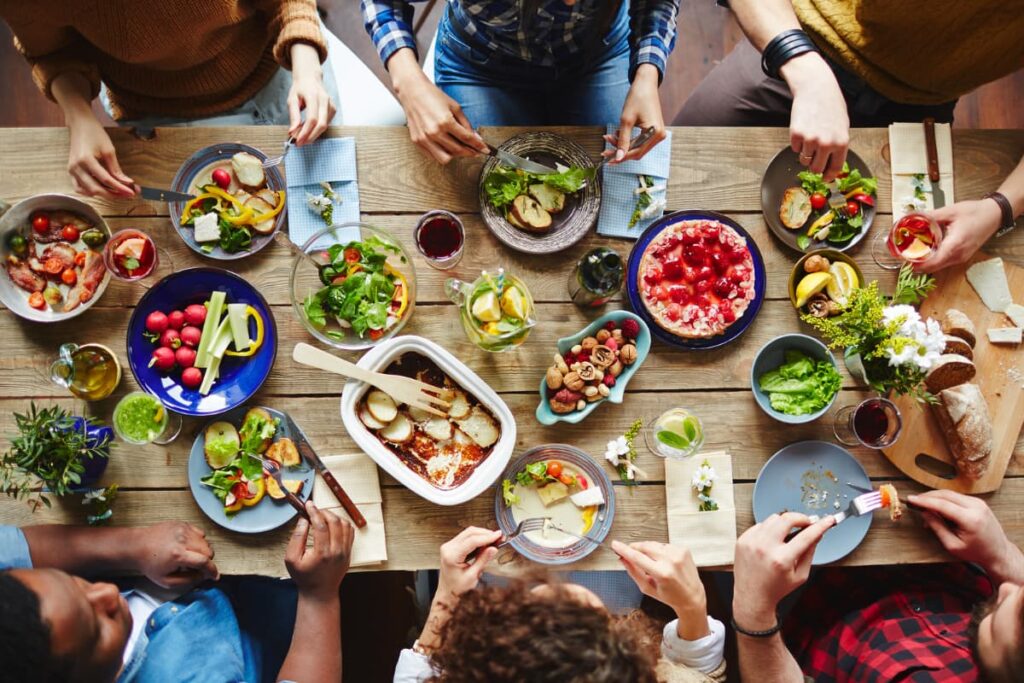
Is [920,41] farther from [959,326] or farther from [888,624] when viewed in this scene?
[888,624]

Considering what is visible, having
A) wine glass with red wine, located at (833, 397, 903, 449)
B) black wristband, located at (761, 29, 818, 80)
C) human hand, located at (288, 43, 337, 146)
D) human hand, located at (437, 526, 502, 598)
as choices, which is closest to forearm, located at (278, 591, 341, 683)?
human hand, located at (437, 526, 502, 598)

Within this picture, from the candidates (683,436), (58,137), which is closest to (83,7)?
(58,137)

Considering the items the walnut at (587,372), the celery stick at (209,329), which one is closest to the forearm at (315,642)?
the celery stick at (209,329)

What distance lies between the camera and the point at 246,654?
185 centimetres

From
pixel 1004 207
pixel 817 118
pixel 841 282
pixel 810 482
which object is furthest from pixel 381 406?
pixel 1004 207

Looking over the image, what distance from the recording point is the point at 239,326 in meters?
1.72

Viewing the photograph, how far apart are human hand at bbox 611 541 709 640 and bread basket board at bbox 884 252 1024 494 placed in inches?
25.9

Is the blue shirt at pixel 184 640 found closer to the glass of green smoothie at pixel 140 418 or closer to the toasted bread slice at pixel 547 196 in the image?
the glass of green smoothie at pixel 140 418

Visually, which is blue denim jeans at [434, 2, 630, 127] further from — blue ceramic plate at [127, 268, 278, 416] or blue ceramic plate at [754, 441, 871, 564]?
blue ceramic plate at [754, 441, 871, 564]

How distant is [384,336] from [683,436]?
85 centimetres

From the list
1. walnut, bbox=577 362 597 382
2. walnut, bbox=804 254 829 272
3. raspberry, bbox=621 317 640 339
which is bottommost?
walnut, bbox=577 362 597 382

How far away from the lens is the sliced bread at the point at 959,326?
5.75ft

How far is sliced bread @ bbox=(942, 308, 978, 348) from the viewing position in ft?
5.75

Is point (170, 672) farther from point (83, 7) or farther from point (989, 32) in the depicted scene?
point (989, 32)
